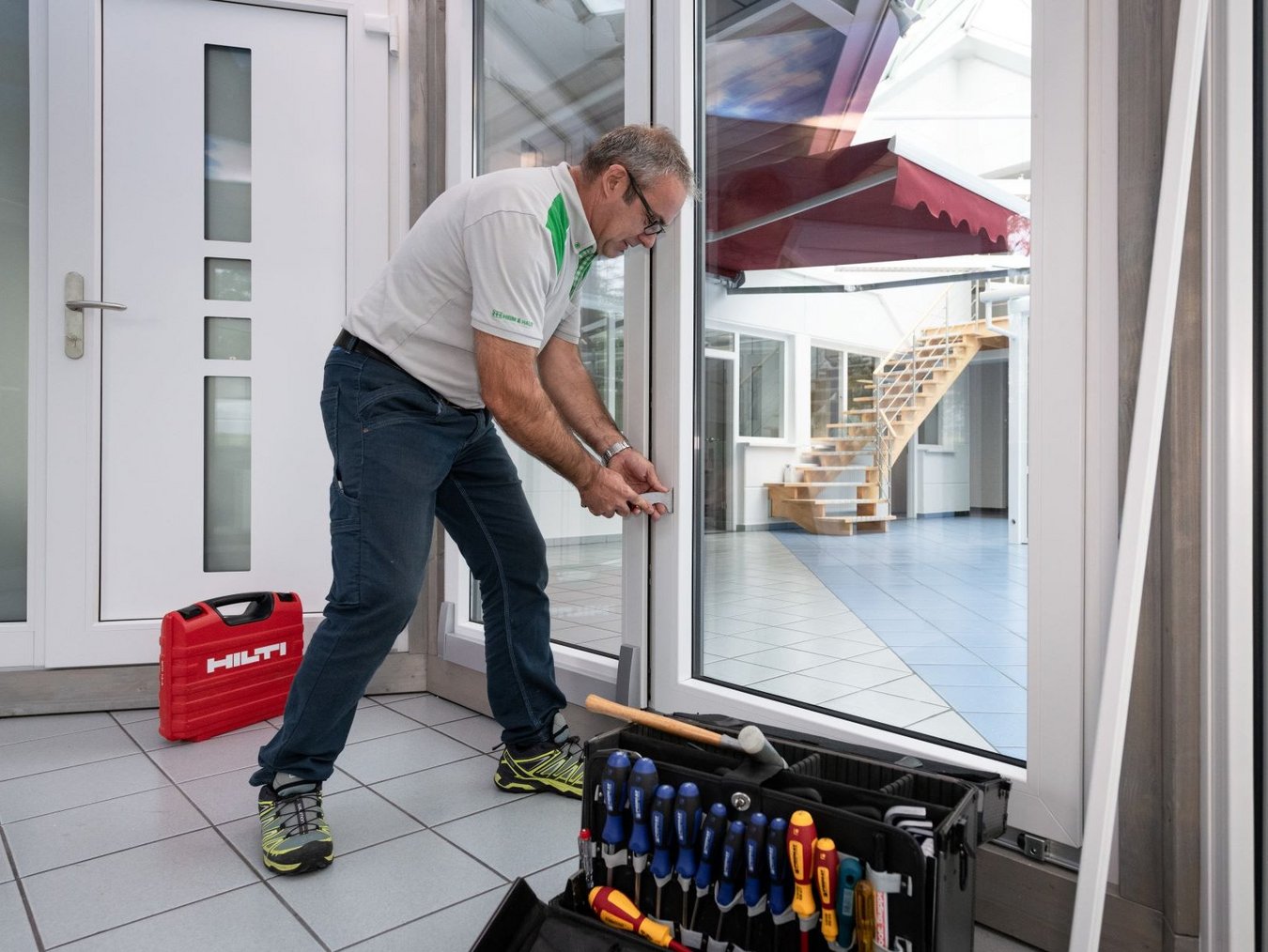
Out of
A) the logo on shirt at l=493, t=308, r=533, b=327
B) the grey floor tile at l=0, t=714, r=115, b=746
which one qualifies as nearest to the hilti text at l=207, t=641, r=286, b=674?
the grey floor tile at l=0, t=714, r=115, b=746

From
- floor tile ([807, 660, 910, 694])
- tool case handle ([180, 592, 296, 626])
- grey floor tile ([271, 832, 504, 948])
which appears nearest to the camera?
grey floor tile ([271, 832, 504, 948])

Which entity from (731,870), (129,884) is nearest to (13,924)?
(129,884)

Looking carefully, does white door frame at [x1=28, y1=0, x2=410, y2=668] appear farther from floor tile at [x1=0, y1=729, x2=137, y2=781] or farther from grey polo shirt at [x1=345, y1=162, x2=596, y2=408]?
grey polo shirt at [x1=345, y1=162, x2=596, y2=408]

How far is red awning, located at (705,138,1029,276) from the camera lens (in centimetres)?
142

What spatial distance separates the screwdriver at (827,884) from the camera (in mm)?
900

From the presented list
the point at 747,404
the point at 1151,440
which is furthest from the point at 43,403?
the point at 1151,440

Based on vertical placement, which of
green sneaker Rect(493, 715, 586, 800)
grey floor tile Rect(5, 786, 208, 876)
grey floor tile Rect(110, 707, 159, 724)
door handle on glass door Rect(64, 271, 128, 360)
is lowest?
grey floor tile Rect(110, 707, 159, 724)

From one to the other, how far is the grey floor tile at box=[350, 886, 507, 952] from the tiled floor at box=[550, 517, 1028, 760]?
754 millimetres

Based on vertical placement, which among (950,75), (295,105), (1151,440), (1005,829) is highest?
(295,105)

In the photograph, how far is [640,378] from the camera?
6.18 ft

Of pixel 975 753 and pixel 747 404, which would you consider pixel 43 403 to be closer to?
pixel 747 404

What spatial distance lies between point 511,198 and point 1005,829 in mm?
1300

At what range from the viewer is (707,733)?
3.75 ft

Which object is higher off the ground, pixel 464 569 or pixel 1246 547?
pixel 1246 547
